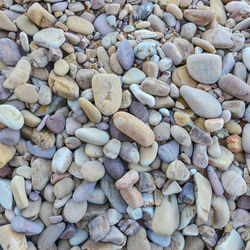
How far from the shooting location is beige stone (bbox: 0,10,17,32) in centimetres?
77

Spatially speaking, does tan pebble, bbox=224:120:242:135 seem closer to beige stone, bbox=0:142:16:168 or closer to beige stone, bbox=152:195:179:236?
beige stone, bbox=152:195:179:236

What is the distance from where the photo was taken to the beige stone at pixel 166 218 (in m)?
0.70

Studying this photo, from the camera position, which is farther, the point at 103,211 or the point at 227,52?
the point at 227,52

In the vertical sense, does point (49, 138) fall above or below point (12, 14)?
below

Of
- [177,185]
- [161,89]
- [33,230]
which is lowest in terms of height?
[33,230]

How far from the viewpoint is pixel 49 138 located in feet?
2.37

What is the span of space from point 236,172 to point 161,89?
32 cm

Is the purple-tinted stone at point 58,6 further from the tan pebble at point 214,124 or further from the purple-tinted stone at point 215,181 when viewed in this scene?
the purple-tinted stone at point 215,181

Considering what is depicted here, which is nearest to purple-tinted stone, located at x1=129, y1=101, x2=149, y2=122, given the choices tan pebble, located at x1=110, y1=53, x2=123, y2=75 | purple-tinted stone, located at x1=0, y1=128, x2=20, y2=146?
tan pebble, located at x1=110, y1=53, x2=123, y2=75

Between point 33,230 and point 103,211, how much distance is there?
19 centimetres

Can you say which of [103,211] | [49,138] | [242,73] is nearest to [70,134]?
[49,138]

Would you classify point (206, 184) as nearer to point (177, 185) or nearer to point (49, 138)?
point (177, 185)

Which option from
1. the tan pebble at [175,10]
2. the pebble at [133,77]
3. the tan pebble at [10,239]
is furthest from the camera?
the tan pebble at [175,10]

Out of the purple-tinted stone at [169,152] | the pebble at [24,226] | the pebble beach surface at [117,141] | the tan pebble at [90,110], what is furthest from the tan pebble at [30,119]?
the purple-tinted stone at [169,152]
